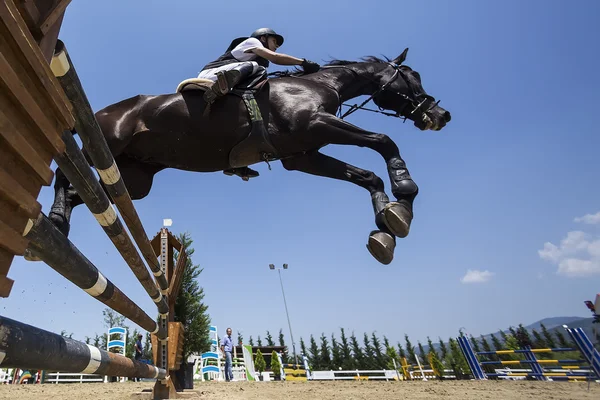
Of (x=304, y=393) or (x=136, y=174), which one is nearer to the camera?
(x=136, y=174)

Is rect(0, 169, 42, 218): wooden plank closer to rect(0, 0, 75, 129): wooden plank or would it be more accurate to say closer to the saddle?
rect(0, 0, 75, 129): wooden plank

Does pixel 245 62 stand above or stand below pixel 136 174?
above

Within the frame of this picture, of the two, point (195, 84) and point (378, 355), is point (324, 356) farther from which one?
point (195, 84)

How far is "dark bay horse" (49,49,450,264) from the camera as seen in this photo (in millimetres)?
2703

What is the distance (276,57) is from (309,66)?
393mm

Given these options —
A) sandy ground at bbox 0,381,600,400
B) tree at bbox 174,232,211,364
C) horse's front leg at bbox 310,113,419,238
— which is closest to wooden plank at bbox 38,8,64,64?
horse's front leg at bbox 310,113,419,238

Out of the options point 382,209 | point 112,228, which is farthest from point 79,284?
point 382,209

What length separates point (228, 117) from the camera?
111 inches

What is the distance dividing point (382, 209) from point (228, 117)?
1.34m

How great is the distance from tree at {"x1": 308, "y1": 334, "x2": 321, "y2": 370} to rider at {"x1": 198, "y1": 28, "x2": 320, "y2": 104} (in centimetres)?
3270

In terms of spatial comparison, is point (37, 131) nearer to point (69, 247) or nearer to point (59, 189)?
point (69, 247)

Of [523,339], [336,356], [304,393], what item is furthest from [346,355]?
[304,393]

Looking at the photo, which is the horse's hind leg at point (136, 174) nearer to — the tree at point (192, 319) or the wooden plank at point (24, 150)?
the wooden plank at point (24, 150)

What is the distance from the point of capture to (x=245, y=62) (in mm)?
2955
